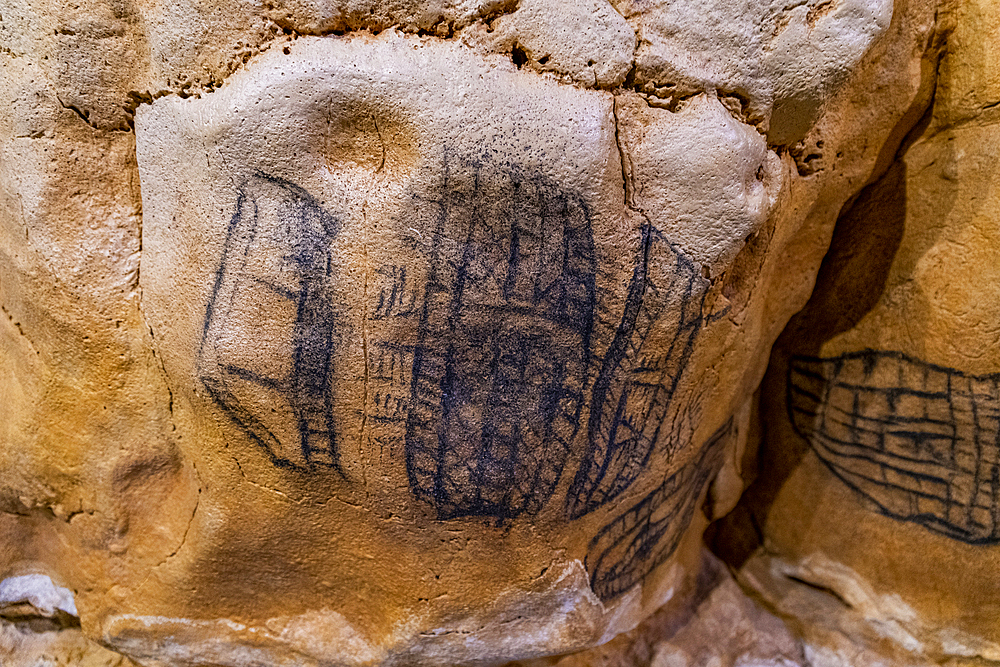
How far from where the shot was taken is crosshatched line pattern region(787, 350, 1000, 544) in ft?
3.84

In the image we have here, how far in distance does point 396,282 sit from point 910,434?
1048 millimetres

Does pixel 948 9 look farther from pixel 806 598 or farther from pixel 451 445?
pixel 806 598

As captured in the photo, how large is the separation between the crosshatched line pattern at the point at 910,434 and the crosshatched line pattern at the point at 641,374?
1.70ft

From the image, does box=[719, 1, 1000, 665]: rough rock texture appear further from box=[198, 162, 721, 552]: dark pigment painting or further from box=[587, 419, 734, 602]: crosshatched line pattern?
box=[198, 162, 721, 552]: dark pigment painting

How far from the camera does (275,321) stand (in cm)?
85

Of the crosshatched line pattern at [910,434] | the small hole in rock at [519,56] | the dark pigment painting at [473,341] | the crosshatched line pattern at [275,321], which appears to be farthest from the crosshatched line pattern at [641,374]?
the crosshatched line pattern at [910,434]

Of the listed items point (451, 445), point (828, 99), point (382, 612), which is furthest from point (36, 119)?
point (828, 99)

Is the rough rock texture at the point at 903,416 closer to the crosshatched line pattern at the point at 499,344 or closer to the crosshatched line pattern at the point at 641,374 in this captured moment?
the crosshatched line pattern at the point at 641,374

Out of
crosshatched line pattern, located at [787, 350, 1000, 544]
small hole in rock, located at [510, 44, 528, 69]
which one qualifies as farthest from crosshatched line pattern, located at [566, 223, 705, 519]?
crosshatched line pattern, located at [787, 350, 1000, 544]

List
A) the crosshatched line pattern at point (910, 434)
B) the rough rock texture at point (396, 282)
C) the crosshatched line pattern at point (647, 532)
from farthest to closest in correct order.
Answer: the crosshatched line pattern at point (910, 434), the crosshatched line pattern at point (647, 532), the rough rock texture at point (396, 282)

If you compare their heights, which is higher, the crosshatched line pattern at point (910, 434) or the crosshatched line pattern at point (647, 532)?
the crosshatched line pattern at point (910, 434)

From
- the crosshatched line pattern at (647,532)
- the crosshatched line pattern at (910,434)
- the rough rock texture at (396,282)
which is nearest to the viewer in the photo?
the rough rock texture at (396,282)

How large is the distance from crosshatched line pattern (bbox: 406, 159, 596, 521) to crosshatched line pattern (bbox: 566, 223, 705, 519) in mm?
44

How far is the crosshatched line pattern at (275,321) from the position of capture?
82cm
